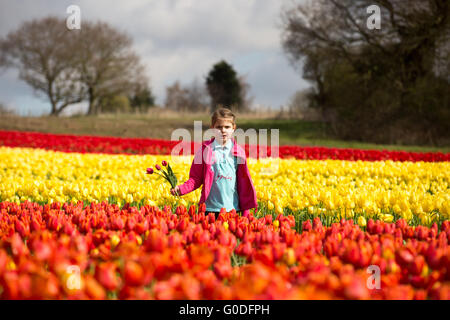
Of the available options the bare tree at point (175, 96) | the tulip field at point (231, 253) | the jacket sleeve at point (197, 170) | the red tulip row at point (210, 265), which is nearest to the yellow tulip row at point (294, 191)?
the tulip field at point (231, 253)

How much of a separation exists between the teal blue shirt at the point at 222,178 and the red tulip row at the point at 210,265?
→ 3.39 feet

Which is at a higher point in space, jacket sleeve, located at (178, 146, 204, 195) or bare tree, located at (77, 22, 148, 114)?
bare tree, located at (77, 22, 148, 114)

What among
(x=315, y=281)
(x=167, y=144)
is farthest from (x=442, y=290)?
(x=167, y=144)

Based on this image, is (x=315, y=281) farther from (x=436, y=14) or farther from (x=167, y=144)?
(x=436, y=14)

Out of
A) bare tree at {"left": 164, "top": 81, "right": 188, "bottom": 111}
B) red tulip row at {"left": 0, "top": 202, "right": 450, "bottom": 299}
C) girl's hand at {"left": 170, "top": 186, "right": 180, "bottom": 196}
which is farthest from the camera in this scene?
bare tree at {"left": 164, "top": 81, "right": 188, "bottom": 111}

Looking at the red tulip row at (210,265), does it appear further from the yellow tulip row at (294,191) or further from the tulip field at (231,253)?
the yellow tulip row at (294,191)

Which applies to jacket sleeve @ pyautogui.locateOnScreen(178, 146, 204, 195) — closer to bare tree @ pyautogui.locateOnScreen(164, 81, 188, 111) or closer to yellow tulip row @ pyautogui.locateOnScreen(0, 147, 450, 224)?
yellow tulip row @ pyautogui.locateOnScreen(0, 147, 450, 224)

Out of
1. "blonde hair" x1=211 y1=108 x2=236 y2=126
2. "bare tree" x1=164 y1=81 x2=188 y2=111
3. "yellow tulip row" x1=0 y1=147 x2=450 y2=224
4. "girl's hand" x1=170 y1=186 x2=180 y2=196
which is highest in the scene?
"bare tree" x1=164 y1=81 x2=188 y2=111

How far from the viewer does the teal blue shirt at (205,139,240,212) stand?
3842 millimetres

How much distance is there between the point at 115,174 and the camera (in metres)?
7.22

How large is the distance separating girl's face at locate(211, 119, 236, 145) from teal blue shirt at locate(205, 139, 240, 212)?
4.7 inches

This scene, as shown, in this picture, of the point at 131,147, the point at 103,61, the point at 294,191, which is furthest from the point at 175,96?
the point at 294,191

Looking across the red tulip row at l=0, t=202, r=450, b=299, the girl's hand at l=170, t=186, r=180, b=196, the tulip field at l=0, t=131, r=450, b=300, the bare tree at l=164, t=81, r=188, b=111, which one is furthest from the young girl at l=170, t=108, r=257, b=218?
the bare tree at l=164, t=81, r=188, b=111
